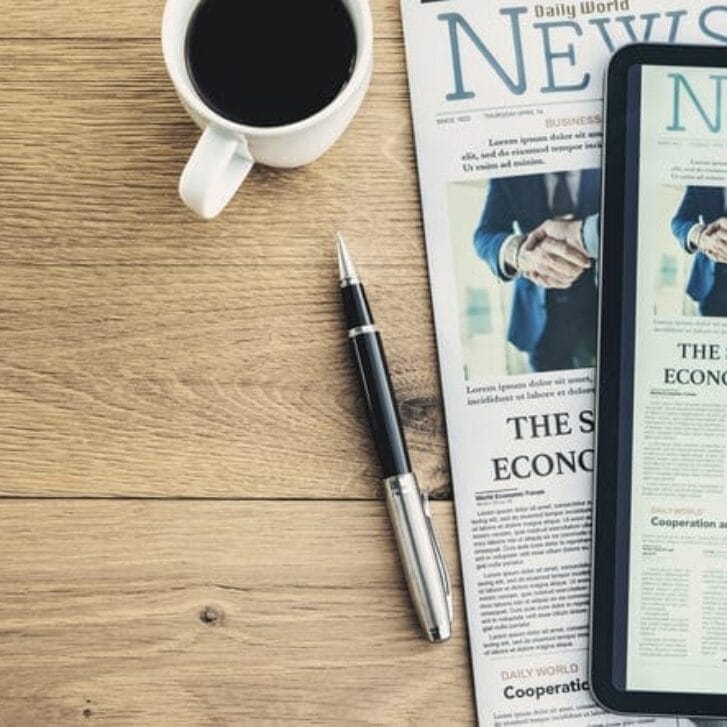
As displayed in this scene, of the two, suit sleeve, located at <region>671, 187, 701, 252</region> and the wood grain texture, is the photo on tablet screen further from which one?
the wood grain texture

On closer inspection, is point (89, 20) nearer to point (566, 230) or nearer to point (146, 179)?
point (146, 179)

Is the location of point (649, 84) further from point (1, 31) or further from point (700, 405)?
point (1, 31)

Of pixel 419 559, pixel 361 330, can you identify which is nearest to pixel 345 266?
pixel 361 330

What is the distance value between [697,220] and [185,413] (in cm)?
27

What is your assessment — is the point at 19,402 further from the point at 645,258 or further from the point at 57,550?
the point at 645,258

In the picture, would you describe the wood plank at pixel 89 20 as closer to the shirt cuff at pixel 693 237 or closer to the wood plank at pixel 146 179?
the wood plank at pixel 146 179

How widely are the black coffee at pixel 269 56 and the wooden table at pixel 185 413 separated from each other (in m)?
0.06

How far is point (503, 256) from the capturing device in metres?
0.59

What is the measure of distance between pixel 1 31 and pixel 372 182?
7.8 inches

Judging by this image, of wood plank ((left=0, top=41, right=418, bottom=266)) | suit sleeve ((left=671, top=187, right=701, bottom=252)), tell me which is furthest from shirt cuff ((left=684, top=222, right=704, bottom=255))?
wood plank ((left=0, top=41, right=418, bottom=266))

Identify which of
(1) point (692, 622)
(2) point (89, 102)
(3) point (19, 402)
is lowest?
(1) point (692, 622)

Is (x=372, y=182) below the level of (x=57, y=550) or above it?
above

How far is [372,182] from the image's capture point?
1.93 ft

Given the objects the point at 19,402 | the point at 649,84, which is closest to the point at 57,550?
the point at 19,402
